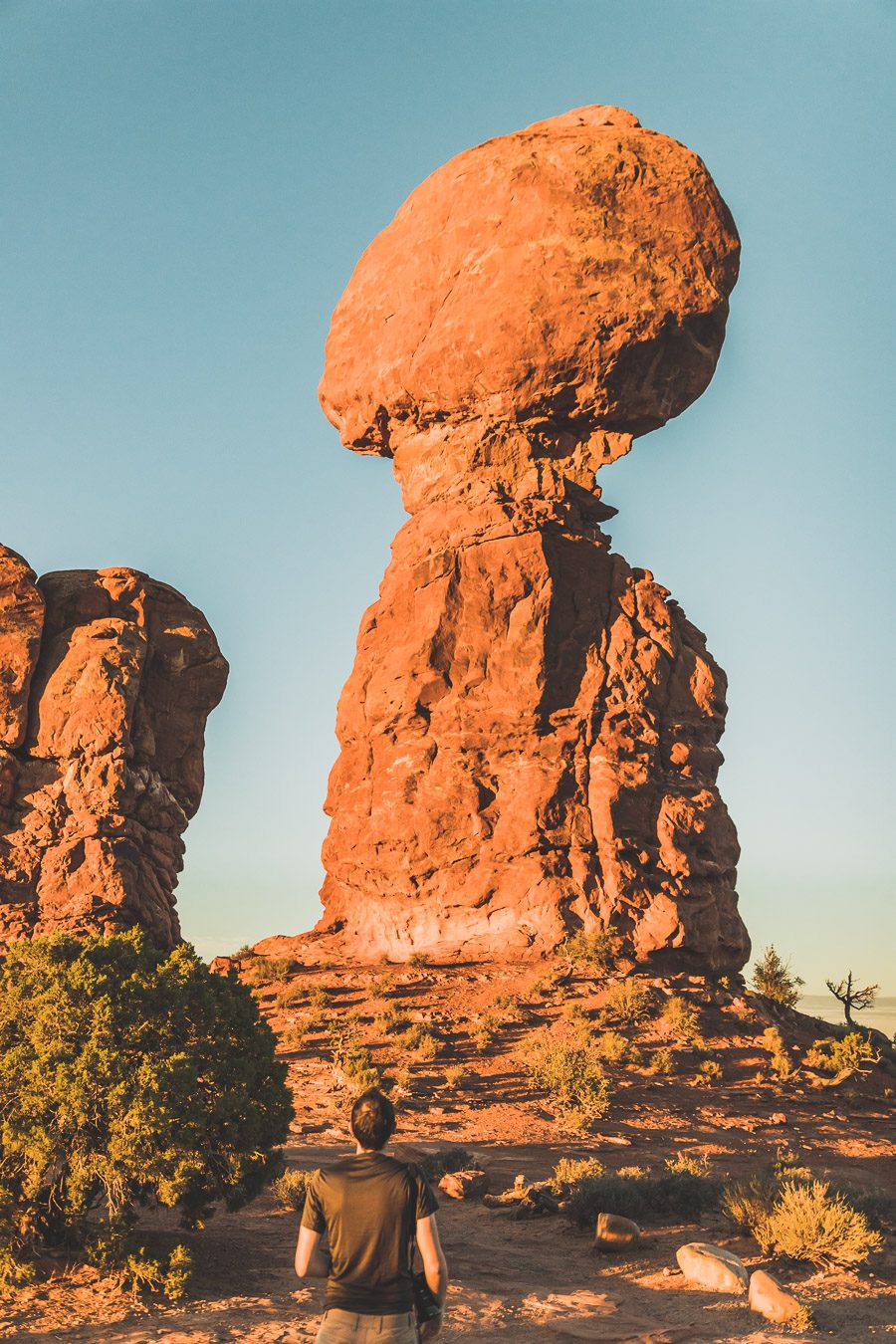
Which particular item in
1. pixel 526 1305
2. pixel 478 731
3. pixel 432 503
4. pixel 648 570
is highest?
pixel 432 503

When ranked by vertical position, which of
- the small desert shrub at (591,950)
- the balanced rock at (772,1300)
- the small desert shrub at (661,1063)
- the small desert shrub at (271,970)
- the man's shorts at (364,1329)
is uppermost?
the small desert shrub at (591,950)

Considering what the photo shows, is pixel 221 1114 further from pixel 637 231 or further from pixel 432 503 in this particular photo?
pixel 637 231

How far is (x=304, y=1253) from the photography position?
608 cm

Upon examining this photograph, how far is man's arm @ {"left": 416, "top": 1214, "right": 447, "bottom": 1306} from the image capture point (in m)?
5.89

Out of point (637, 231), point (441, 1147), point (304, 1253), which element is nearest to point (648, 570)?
point (637, 231)

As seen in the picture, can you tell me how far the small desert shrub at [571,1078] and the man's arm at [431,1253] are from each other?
52.8 feet

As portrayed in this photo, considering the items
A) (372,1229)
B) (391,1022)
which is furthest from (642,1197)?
(391,1022)

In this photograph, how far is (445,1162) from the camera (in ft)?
58.1

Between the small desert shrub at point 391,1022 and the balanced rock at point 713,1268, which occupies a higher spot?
the small desert shrub at point 391,1022

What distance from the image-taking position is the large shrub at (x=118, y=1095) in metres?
11.5

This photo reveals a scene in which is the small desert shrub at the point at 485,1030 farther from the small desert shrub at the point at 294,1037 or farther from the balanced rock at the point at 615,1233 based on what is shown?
the balanced rock at the point at 615,1233

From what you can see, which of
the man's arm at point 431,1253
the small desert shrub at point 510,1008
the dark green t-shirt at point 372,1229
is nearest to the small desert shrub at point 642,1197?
the man's arm at point 431,1253

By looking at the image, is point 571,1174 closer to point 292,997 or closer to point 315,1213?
point 315,1213

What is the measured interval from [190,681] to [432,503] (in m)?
9.35
